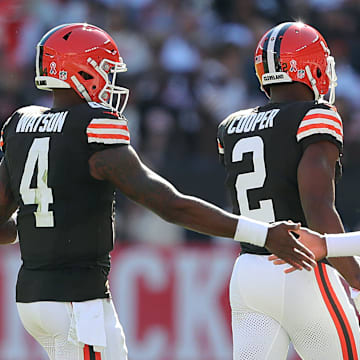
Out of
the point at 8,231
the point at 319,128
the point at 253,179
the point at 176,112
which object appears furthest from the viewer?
the point at 176,112

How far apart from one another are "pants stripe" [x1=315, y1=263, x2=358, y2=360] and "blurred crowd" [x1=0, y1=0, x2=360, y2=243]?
410 cm

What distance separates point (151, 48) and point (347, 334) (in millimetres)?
6424

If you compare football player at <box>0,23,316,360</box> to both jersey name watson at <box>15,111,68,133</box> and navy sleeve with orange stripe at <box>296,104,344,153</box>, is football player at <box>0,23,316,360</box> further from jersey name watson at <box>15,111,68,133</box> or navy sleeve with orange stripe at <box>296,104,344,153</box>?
navy sleeve with orange stripe at <box>296,104,344,153</box>

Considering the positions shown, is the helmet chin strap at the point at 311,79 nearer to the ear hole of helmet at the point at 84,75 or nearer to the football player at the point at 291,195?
the football player at the point at 291,195

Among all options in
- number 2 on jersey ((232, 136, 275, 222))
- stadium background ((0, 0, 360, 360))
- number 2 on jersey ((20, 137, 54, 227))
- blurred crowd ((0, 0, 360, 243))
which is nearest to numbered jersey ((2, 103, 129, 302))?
number 2 on jersey ((20, 137, 54, 227))

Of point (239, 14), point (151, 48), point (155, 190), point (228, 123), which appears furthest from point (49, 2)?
point (155, 190)

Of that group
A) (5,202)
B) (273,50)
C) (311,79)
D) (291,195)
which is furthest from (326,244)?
(5,202)

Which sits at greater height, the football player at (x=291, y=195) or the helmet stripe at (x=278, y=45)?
the helmet stripe at (x=278, y=45)

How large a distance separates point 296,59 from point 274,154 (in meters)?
0.49

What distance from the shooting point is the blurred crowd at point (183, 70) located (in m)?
8.39

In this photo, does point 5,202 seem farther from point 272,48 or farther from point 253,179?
point 272,48

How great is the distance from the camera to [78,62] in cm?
405

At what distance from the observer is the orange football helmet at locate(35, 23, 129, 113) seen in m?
4.04

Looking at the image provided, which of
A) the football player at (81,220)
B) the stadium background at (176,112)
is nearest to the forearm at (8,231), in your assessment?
the football player at (81,220)
